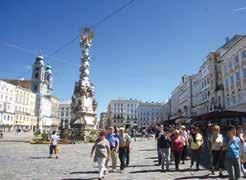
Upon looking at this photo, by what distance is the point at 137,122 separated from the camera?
146m

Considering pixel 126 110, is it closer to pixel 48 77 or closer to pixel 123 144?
pixel 48 77

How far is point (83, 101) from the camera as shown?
120 ft

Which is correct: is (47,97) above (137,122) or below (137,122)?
above

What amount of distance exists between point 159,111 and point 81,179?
135936 mm

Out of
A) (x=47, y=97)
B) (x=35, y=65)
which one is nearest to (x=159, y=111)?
(x=47, y=97)

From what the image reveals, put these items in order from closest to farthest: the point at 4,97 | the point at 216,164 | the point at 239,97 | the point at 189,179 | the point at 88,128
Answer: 1. the point at 189,179
2. the point at 216,164
3. the point at 88,128
4. the point at 239,97
5. the point at 4,97

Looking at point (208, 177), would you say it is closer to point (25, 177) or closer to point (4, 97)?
point (25, 177)

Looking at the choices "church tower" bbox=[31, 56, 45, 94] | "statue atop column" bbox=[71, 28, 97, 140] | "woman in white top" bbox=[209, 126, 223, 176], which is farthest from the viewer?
"church tower" bbox=[31, 56, 45, 94]

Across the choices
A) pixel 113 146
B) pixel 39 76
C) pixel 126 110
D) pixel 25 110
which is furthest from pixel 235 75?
pixel 126 110

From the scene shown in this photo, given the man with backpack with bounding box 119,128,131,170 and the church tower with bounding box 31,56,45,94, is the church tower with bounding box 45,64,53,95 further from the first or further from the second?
the man with backpack with bounding box 119,128,131,170

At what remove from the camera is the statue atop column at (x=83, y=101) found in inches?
1400

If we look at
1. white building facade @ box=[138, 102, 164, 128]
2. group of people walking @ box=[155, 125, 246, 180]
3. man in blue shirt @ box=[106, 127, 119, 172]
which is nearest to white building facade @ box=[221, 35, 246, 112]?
group of people walking @ box=[155, 125, 246, 180]

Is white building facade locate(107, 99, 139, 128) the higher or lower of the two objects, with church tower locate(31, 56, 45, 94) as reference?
lower

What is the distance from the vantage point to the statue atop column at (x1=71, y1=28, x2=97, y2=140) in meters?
35.6
